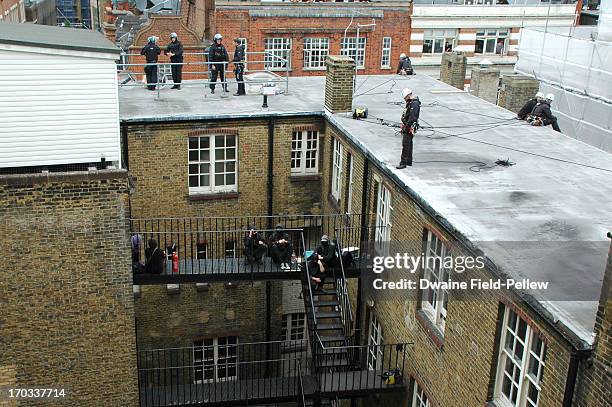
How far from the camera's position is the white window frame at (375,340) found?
17250mm

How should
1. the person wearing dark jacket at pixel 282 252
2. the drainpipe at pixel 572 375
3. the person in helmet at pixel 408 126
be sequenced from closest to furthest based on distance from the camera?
the drainpipe at pixel 572 375 < the person in helmet at pixel 408 126 < the person wearing dark jacket at pixel 282 252

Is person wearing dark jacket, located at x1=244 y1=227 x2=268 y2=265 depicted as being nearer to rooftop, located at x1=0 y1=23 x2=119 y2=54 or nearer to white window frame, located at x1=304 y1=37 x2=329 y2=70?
rooftop, located at x1=0 y1=23 x2=119 y2=54

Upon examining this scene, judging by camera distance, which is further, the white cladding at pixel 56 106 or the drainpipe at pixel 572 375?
the white cladding at pixel 56 106

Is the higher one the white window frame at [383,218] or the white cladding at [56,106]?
the white cladding at [56,106]

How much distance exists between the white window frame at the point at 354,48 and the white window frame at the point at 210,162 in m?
21.5

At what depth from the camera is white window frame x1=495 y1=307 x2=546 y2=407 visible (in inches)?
412

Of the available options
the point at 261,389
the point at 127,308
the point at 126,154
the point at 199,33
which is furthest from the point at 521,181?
the point at 199,33

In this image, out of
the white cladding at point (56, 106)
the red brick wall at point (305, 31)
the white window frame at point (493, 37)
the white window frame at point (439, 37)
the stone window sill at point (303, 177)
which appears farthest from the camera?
the white window frame at point (493, 37)

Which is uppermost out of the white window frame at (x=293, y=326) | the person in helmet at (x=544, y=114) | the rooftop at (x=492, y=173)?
the person in helmet at (x=544, y=114)

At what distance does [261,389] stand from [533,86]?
14.1m

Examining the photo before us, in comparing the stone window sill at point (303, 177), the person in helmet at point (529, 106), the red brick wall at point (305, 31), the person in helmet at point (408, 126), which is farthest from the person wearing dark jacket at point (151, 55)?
the red brick wall at point (305, 31)

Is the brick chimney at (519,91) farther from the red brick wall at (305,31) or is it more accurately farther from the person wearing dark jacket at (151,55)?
the red brick wall at (305,31)

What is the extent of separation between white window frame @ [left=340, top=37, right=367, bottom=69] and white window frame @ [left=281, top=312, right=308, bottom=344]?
21839mm

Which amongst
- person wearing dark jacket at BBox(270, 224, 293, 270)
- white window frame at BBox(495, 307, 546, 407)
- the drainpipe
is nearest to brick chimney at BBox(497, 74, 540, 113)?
person wearing dark jacket at BBox(270, 224, 293, 270)
